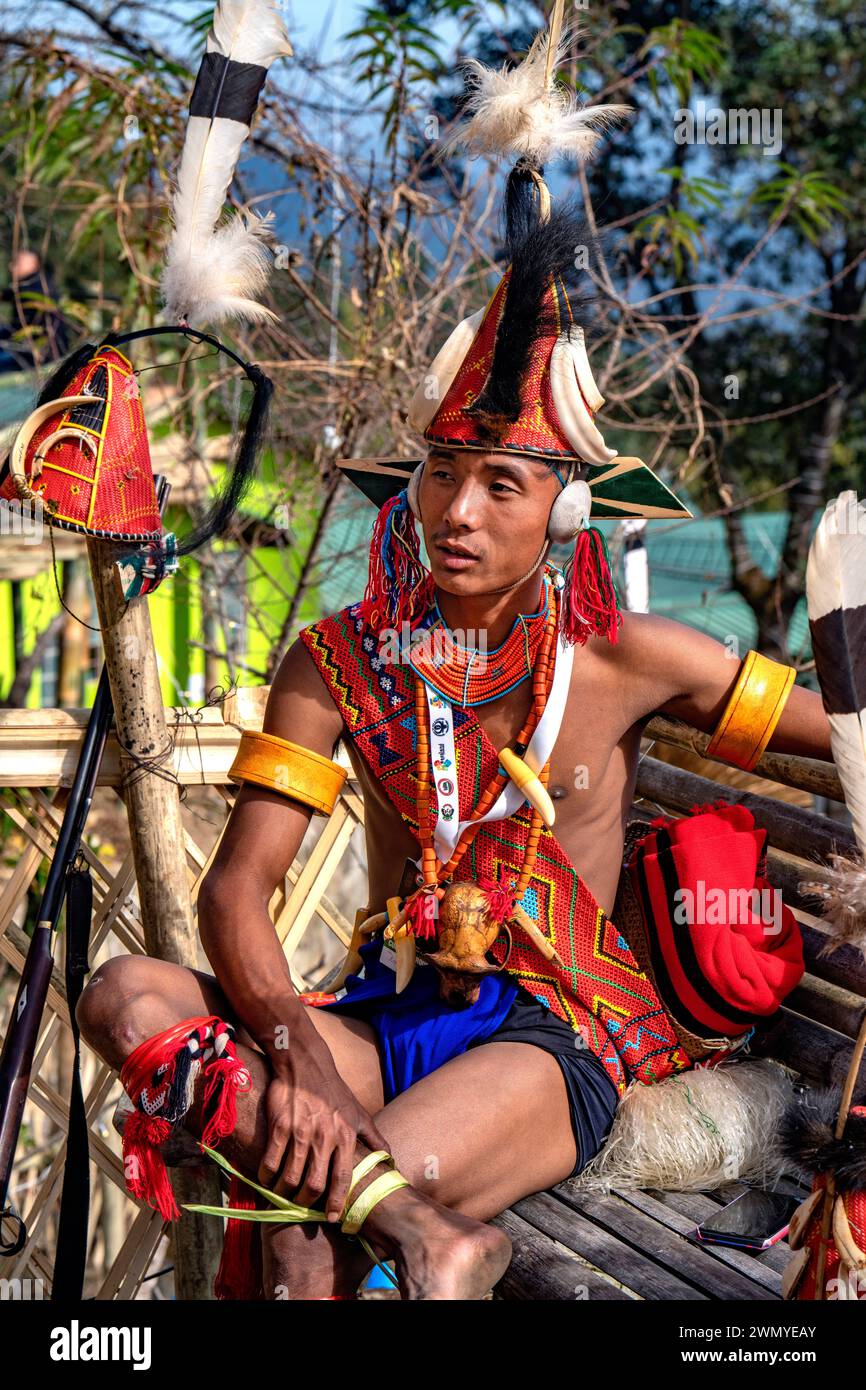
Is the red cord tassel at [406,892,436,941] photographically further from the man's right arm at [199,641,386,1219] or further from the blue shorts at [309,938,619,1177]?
the man's right arm at [199,641,386,1219]

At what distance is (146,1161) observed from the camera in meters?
2.07

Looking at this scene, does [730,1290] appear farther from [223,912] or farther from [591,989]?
[223,912]

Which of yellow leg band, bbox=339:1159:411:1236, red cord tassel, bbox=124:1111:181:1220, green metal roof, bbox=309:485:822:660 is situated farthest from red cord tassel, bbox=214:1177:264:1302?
green metal roof, bbox=309:485:822:660

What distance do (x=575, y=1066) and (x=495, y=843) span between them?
417 millimetres

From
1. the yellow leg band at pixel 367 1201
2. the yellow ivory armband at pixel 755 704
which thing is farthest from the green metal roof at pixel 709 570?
Result: the yellow leg band at pixel 367 1201

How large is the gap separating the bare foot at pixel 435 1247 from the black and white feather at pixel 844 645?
0.69 metres

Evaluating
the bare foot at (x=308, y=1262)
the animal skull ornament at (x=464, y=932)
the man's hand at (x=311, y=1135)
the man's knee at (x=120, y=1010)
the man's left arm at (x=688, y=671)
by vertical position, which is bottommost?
the bare foot at (x=308, y=1262)

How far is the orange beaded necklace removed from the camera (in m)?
2.31

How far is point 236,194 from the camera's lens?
15.8 feet

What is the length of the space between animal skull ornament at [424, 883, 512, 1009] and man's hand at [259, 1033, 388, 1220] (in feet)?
1.01

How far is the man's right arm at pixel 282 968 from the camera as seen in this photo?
1982 mm

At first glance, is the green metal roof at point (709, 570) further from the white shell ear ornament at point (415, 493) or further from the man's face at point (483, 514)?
the man's face at point (483, 514)

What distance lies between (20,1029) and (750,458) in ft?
33.4

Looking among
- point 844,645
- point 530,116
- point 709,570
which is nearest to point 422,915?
point 844,645
